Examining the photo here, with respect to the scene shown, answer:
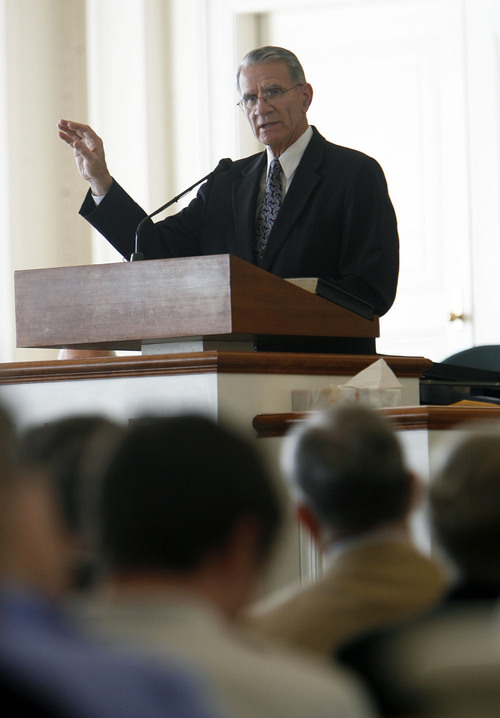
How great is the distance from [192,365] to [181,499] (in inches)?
52.3

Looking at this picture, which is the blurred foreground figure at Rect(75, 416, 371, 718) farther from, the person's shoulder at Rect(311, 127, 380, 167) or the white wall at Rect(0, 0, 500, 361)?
the white wall at Rect(0, 0, 500, 361)

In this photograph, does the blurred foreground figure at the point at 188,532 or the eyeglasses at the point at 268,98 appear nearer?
the blurred foreground figure at the point at 188,532

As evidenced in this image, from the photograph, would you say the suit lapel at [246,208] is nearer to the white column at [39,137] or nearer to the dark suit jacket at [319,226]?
the dark suit jacket at [319,226]

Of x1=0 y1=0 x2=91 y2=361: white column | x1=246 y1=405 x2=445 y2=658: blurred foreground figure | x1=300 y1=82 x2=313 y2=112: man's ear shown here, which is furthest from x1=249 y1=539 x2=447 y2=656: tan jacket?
x1=0 y1=0 x2=91 y2=361: white column

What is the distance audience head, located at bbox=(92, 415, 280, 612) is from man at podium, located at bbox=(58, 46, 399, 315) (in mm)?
1828

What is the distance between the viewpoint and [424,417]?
1979 millimetres

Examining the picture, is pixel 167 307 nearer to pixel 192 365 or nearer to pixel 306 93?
pixel 192 365

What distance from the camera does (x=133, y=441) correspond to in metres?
0.81

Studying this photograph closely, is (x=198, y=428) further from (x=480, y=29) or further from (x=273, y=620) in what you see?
(x=480, y=29)

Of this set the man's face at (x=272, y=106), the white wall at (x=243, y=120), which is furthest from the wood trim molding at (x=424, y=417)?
the white wall at (x=243, y=120)

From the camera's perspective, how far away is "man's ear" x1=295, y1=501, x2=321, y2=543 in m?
1.04

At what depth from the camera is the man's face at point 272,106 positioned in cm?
298

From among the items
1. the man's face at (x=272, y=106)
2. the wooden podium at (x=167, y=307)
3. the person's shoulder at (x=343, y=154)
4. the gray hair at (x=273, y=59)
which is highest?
the gray hair at (x=273, y=59)

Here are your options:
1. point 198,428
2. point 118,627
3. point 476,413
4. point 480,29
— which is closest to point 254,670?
point 118,627
